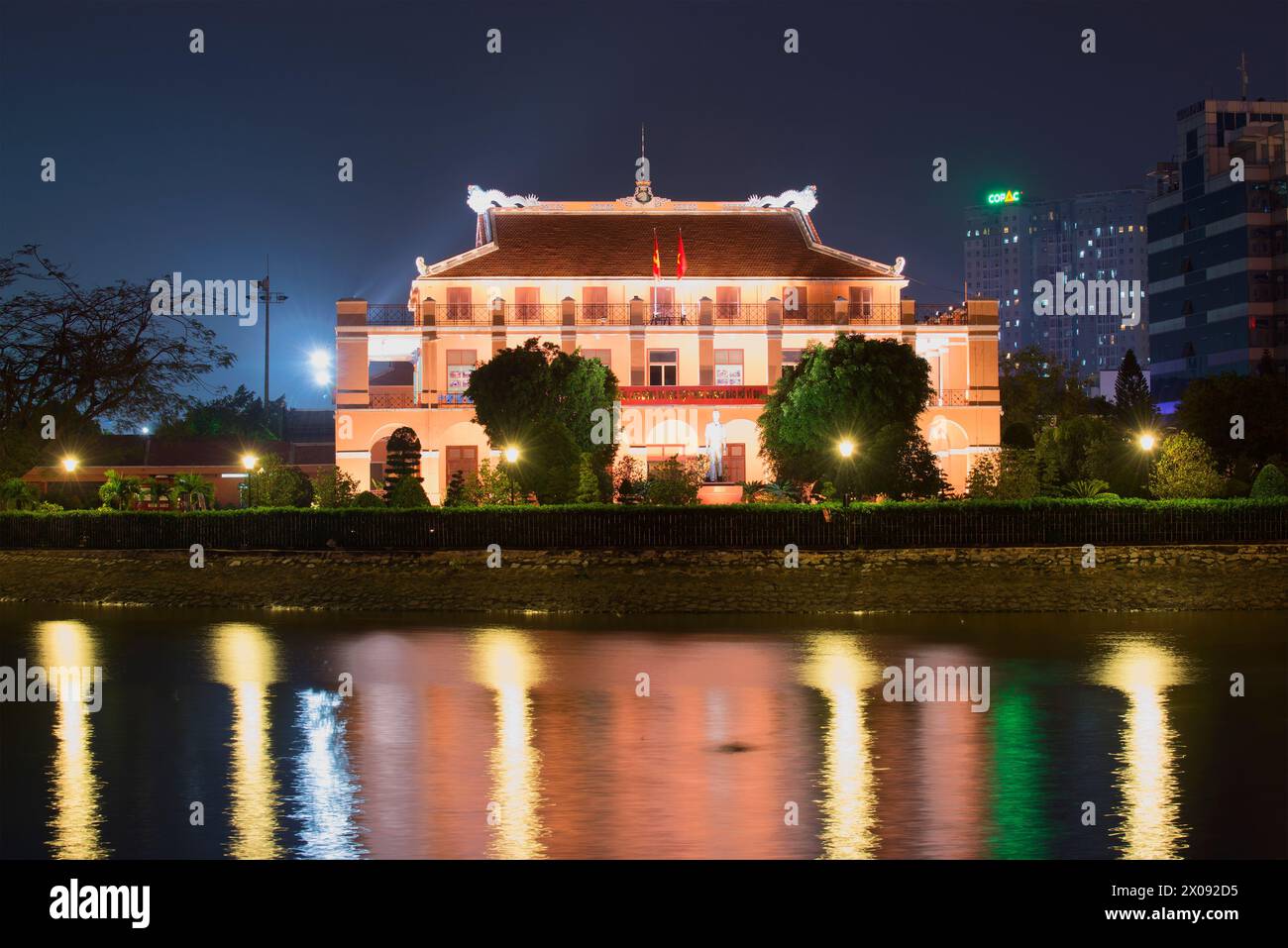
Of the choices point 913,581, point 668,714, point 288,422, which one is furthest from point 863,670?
point 288,422

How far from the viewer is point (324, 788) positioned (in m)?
14.6

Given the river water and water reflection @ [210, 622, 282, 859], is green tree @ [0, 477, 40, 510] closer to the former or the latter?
water reflection @ [210, 622, 282, 859]

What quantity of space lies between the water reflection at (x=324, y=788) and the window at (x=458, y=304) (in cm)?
4241

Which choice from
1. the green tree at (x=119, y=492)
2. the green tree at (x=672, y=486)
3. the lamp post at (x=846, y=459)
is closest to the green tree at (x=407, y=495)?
the green tree at (x=672, y=486)

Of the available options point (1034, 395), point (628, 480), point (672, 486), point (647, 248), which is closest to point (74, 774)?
point (672, 486)

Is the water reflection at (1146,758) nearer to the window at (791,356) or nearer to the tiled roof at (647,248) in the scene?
the window at (791,356)

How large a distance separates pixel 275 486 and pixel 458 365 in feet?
54.1

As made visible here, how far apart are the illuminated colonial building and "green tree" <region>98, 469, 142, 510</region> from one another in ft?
49.5

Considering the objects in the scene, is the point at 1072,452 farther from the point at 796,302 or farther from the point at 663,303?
the point at 663,303

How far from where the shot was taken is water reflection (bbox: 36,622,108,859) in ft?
41.3

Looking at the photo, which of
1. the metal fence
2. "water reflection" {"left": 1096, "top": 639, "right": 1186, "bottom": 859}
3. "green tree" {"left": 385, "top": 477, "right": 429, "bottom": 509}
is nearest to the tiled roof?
"green tree" {"left": 385, "top": 477, "right": 429, "bottom": 509}


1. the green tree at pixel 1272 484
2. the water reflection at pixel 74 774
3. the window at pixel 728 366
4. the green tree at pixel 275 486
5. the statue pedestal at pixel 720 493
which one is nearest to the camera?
the water reflection at pixel 74 774

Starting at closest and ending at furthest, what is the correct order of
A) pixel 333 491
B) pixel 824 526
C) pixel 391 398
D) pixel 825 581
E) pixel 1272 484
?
pixel 825 581 → pixel 824 526 → pixel 1272 484 → pixel 333 491 → pixel 391 398

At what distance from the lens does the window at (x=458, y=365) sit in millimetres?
61094
